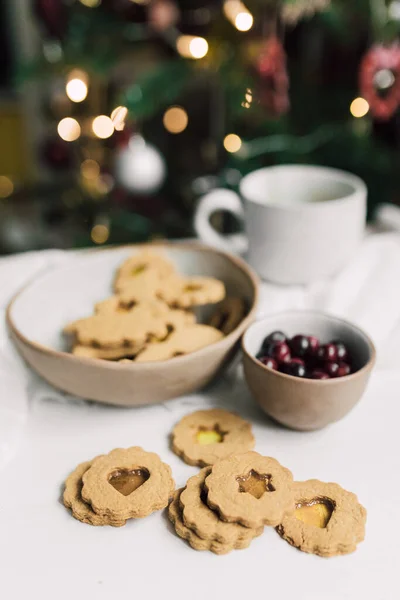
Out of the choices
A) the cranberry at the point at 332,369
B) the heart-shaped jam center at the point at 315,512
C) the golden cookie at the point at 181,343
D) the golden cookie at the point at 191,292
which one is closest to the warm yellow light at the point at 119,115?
the golden cookie at the point at 191,292

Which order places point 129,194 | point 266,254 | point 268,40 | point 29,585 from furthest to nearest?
point 129,194 < point 268,40 < point 266,254 < point 29,585

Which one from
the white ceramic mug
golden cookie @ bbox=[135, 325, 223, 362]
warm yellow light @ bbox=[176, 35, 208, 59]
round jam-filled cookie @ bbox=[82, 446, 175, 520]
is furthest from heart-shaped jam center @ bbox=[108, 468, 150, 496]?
warm yellow light @ bbox=[176, 35, 208, 59]

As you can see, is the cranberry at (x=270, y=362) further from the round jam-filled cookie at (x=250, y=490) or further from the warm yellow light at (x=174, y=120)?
the warm yellow light at (x=174, y=120)

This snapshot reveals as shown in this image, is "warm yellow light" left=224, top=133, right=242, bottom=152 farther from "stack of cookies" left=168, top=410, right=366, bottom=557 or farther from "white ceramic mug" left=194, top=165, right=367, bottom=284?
"stack of cookies" left=168, top=410, right=366, bottom=557

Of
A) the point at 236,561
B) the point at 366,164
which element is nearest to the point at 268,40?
the point at 366,164

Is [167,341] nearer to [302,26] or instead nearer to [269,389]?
[269,389]

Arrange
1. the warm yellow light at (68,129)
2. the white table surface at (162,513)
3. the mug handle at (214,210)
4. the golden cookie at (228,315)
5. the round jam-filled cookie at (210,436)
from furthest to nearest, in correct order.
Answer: the warm yellow light at (68,129), the mug handle at (214,210), the golden cookie at (228,315), the round jam-filled cookie at (210,436), the white table surface at (162,513)
